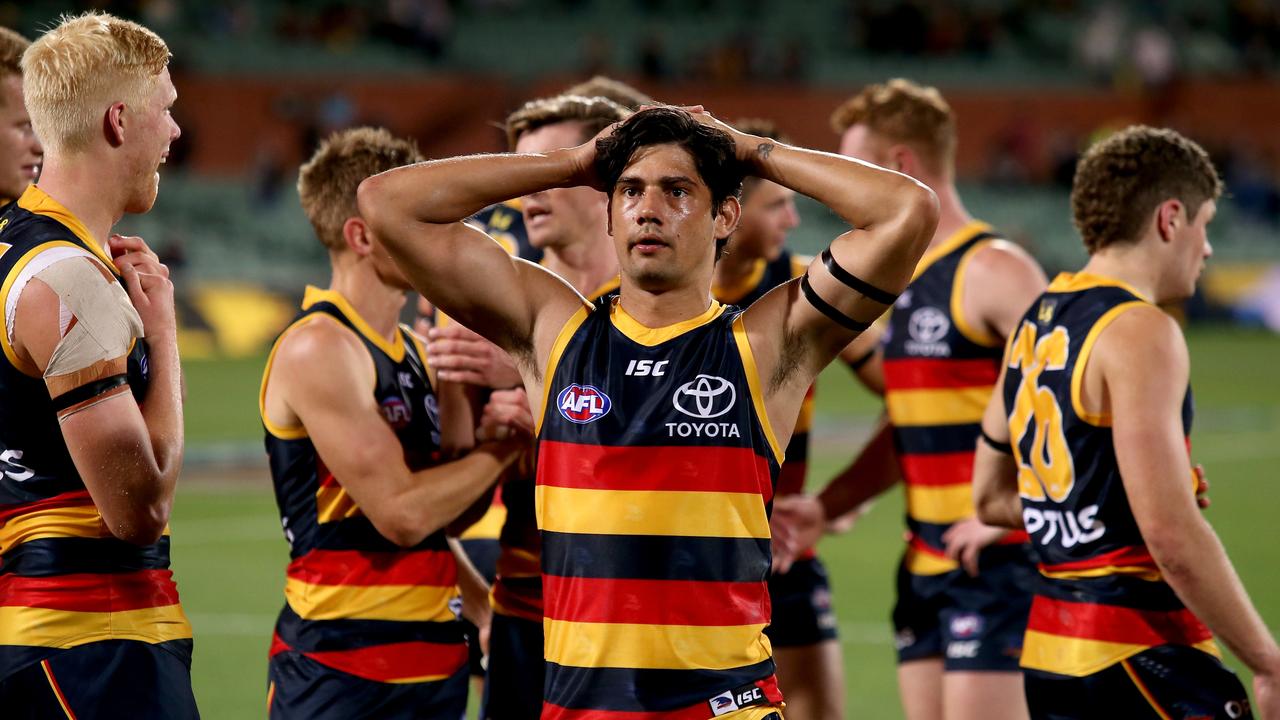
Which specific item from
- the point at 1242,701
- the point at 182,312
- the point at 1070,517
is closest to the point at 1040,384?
the point at 1070,517

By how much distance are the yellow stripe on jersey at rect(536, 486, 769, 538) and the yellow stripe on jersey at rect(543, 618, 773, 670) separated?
0.24 m

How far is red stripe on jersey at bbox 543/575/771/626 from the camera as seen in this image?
3.77 metres

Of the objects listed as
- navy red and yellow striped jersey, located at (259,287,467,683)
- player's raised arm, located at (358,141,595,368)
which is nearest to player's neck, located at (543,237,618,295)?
navy red and yellow striped jersey, located at (259,287,467,683)

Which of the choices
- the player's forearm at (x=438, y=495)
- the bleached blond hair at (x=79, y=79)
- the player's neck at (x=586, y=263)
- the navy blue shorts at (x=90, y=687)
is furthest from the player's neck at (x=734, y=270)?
the navy blue shorts at (x=90, y=687)

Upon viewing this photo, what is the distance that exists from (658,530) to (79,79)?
196cm

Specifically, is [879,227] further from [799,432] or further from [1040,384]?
[799,432]

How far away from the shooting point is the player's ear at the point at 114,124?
3969mm

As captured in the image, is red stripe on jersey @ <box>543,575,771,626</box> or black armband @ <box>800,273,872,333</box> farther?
black armband @ <box>800,273,872,333</box>

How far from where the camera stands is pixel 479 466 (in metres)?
4.63

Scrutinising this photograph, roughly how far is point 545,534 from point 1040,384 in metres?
1.79

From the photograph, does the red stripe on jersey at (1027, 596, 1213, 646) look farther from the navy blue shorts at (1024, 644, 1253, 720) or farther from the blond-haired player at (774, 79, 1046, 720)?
the blond-haired player at (774, 79, 1046, 720)

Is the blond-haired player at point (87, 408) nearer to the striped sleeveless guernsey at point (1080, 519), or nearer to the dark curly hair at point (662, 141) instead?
the dark curly hair at point (662, 141)

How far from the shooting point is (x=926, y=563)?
6.09m

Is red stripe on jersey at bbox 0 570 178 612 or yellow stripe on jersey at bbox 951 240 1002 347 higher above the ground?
yellow stripe on jersey at bbox 951 240 1002 347
